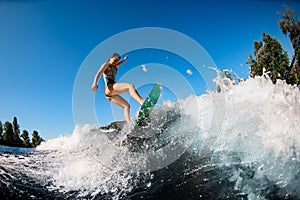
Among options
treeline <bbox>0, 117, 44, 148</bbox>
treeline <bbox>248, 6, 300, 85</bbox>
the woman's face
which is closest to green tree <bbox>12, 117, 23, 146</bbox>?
treeline <bbox>0, 117, 44, 148</bbox>

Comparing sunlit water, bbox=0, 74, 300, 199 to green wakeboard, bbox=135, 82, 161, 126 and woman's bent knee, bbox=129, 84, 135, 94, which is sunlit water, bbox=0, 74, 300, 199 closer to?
green wakeboard, bbox=135, 82, 161, 126

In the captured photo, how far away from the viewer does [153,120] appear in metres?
3.38

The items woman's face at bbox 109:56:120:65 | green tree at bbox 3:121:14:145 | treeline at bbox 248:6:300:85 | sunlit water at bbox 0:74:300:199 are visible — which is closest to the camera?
sunlit water at bbox 0:74:300:199

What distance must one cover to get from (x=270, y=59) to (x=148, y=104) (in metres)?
11.6

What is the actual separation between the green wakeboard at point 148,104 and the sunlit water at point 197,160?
0.75 feet

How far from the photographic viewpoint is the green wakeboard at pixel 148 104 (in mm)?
3387

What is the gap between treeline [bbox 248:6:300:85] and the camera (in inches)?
396

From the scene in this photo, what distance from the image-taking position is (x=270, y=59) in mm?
12727

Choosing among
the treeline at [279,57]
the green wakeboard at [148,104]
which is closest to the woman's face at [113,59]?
the green wakeboard at [148,104]

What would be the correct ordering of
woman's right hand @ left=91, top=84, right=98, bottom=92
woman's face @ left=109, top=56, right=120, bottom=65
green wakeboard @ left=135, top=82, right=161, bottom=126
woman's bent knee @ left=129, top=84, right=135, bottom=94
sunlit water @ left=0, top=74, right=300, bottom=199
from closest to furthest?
sunlit water @ left=0, top=74, right=300, bottom=199
green wakeboard @ left=135, top=82, right=161, bottom=126
woman's bent knee @ left=129, top=84, right=135, bottom=94
woman's right hand @ left=91, top=84, right=98, bottom=92
woman's face @ left=109, top=56, right=120, bottom=65

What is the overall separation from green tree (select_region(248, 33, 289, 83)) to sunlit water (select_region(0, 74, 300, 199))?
10.4 metres

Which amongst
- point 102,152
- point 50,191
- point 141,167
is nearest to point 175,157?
point 141,167

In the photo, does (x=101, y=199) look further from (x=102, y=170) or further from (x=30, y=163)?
(x=30, y=163)

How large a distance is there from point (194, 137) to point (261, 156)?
33.6 inches
